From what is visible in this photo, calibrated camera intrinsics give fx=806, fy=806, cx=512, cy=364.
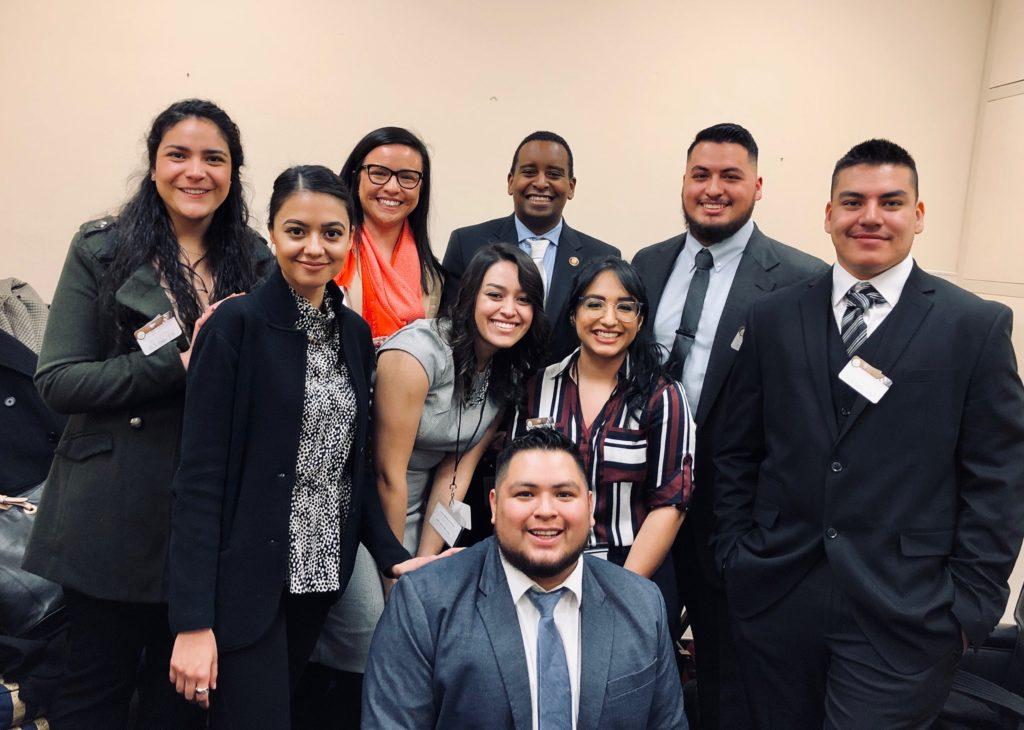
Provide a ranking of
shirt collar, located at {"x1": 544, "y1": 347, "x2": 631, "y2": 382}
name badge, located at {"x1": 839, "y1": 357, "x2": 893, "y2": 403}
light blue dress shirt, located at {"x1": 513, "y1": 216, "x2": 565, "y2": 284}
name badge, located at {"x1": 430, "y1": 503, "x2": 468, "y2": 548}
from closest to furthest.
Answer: name badge, located at {"x1": 839, "y1": 357, "x2": 893, "y2": 403} → name badge, located at {"x1": 430, "y1": 503, "x2": 468, "y2": 548} → shirt collar, located at {"x1": 544, "y1": 347, "x2": 631, "y2": 382} → light blue dress shirt, located at {"x1": 513, "y1": 216, "x2": 565, "y2": 284}

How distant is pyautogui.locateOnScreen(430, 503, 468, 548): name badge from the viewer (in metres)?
2.12

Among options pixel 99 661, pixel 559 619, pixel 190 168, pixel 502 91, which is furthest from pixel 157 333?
pixel 502 91

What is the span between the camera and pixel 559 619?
66.7 inches

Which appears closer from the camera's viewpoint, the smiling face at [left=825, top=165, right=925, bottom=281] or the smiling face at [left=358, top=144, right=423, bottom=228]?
the smiling face at [left=825, top=165, right=925, bottom=281]

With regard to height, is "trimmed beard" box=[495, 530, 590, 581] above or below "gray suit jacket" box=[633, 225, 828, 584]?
below

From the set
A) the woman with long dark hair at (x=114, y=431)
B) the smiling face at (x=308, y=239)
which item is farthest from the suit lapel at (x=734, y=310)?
the woman with long dark hair at (x=114, y=431)

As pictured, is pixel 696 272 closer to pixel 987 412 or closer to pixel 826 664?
pixel 987 412

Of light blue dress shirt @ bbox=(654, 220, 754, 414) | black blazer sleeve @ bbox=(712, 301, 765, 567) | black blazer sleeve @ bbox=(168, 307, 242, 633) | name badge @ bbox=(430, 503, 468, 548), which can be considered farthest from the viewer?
light blue dress shirt @ bbox=(654, 220, 754, 414)

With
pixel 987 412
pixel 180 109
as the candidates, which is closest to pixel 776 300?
pixel 987 412

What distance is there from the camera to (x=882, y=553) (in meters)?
1.74

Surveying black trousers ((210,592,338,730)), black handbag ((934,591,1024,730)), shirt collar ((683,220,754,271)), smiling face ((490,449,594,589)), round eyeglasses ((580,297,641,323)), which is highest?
shirt collar ((683,220,754,271))

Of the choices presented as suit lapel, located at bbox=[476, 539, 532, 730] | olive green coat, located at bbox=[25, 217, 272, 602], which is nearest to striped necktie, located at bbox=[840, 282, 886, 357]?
suit lapel, located at bbox=[476, 539, 532, 730]

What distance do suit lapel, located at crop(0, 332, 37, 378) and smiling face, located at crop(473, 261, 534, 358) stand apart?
1.52 metres

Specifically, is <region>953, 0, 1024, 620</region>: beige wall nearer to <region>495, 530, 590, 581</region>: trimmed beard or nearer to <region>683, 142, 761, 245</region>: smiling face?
<region>683, 142, 761, 245</region>: smiling face
